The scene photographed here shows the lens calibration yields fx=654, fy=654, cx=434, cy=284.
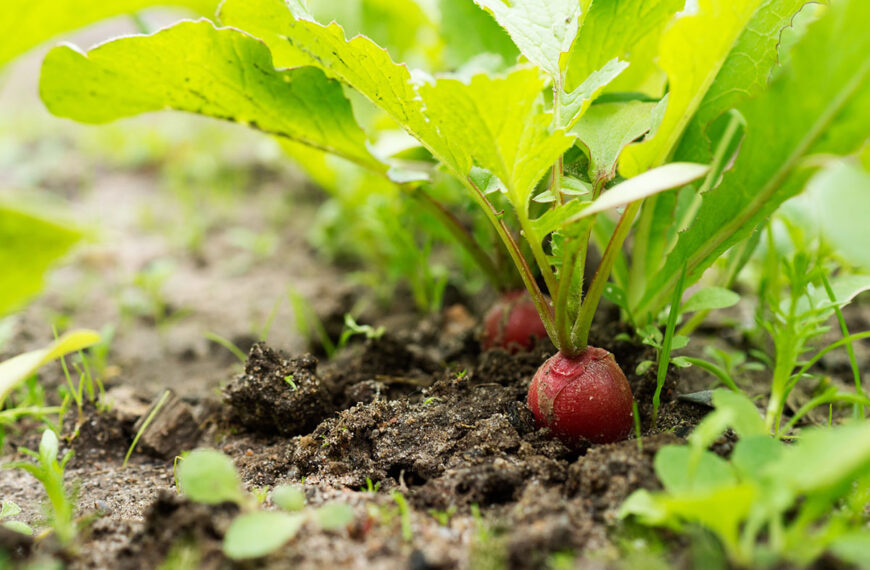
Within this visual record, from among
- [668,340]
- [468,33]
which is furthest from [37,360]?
[468,33]

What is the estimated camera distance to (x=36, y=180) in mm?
2854

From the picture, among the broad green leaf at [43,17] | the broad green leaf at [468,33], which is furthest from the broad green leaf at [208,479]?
the broad green leaf at [43,17]

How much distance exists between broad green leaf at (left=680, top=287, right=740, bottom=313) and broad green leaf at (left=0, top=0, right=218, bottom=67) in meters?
1.62

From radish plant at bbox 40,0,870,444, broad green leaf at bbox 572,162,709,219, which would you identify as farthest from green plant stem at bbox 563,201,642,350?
broad green leaf at bbox 572,162,709,219

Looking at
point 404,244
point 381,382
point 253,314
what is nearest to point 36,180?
point 253,314

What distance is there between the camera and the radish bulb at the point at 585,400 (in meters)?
1.07

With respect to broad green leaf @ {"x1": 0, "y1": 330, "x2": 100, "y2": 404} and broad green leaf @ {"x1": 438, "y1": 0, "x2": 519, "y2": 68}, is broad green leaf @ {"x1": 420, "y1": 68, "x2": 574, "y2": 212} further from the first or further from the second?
broad green leaf @ {"x1": 438, "y1": 0, "x2": 519, "y2": 68}

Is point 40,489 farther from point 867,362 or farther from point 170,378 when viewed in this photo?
point 867,362

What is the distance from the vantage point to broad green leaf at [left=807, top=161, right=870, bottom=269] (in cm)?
69

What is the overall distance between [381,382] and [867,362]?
4.00 ft

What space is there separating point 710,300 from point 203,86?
1066mm

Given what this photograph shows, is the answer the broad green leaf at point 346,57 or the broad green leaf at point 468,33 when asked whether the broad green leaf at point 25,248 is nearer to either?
the broad green leaf at point 346,57

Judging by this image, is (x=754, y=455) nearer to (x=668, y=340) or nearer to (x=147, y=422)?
(x=668, y=340)

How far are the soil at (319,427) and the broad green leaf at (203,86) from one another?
0.42 metres
